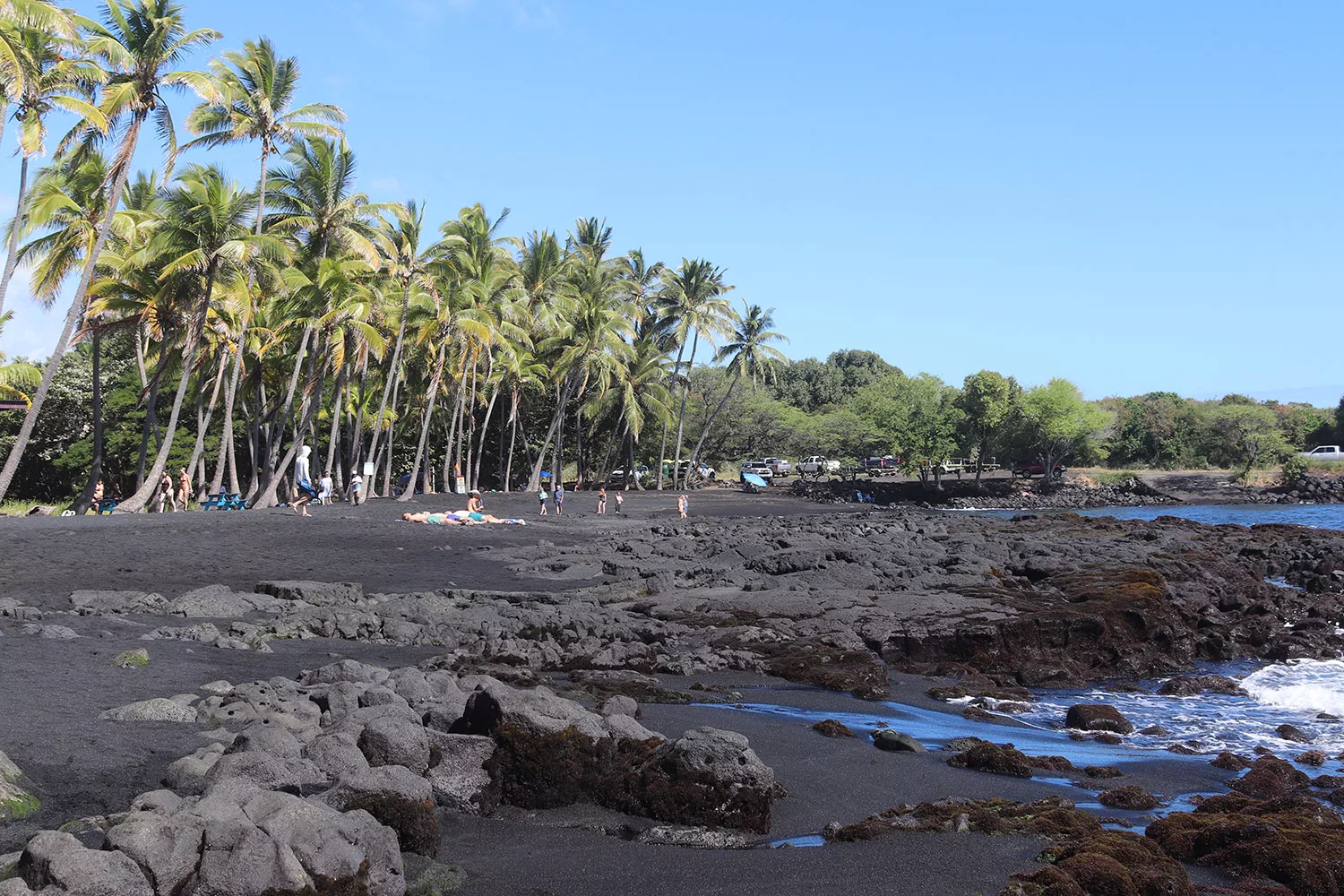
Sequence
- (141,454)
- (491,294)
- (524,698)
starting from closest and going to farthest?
(524,698), (141,454), (491,294)

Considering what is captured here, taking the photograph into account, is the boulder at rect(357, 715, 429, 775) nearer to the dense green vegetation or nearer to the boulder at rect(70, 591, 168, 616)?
the boulder at rect(70, 591, 168, 616)

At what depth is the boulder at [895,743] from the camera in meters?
9.31

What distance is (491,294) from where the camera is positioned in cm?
4366

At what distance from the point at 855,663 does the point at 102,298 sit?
81.0 feet

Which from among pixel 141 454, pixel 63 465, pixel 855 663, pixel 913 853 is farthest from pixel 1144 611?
pixel 63 465

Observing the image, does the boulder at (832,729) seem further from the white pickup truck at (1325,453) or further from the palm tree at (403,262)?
the white pickup truck at (1325,453)

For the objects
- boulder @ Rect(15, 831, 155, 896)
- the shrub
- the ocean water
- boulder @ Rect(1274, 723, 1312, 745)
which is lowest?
boulder @ Rect(1274, 723, 1312, 745)

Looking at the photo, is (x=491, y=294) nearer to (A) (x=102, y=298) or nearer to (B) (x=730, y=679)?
(A) (x=102, y=298)

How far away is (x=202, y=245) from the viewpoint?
2783 cm

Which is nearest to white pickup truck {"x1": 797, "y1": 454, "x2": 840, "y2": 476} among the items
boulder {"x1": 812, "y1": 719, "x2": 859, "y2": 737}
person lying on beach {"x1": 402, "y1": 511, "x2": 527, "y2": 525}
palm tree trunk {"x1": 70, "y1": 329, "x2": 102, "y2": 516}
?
person lying on beach {"x1": 402, "y1": 511, "x2": 527, "y2": 525}

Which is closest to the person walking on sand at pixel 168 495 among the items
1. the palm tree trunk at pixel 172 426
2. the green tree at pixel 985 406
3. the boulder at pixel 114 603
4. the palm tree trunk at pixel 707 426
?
the palm tree trunk at pixel 172 426

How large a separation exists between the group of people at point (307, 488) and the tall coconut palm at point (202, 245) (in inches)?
157

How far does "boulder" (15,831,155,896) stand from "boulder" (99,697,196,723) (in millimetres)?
3435

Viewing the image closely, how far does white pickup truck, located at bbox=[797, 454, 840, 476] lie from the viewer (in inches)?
2921
